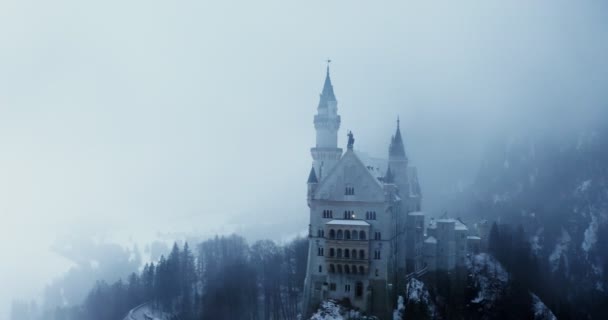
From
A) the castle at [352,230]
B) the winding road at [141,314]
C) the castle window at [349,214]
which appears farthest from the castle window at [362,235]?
the winding road at [141,314]

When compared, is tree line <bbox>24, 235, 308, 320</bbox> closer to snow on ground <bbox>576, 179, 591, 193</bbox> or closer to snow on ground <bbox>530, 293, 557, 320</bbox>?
snow on ground <bbox>530, 293, 557, 320</bbox>

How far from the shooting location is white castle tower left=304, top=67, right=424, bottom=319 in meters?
68.6

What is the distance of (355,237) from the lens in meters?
68.8

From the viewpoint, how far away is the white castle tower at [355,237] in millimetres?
68625

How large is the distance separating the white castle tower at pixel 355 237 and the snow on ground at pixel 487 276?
52.5ft

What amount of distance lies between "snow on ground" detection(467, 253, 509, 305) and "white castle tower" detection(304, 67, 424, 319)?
52.5 ft

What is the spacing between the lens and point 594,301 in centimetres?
11669

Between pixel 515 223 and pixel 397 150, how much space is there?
84506 mm

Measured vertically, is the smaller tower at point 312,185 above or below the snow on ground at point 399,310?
above

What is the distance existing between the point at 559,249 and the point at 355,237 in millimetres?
91635

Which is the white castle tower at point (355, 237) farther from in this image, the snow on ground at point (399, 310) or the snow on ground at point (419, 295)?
the snow on ground at point (419, 295)

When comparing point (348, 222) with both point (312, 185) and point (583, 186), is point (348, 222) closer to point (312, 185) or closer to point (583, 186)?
point (312, 185)

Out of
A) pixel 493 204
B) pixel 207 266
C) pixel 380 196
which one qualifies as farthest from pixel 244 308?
pixel 493 204

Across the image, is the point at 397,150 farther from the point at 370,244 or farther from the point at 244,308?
the point at 244,308
